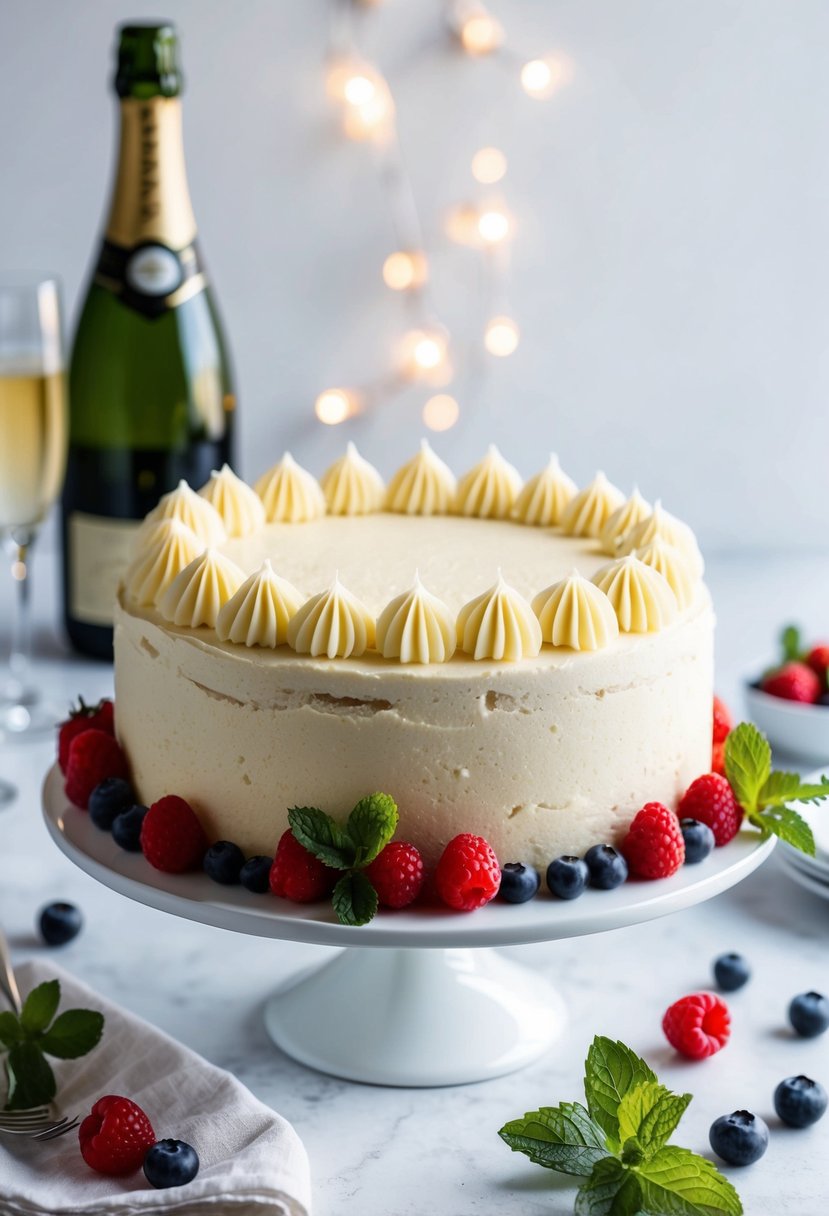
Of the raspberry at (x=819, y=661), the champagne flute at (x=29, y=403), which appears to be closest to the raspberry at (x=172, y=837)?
the champagne flute at (x=29, y=403)

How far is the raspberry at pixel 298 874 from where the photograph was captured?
3.95ft

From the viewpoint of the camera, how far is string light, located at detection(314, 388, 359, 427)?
2803 mm

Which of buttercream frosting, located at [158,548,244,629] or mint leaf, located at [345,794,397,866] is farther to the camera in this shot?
buttercream frosting, located at [158,548,244,629]

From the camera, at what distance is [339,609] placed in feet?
4.09

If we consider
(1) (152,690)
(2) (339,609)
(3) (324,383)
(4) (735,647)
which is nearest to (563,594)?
(2) (339,609)

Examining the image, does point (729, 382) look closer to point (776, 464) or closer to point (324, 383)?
point (776, 464)

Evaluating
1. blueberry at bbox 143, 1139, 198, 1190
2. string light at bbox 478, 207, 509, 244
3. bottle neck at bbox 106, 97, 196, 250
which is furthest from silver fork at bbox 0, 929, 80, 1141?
string light at bbox 478, 207, 509, 244

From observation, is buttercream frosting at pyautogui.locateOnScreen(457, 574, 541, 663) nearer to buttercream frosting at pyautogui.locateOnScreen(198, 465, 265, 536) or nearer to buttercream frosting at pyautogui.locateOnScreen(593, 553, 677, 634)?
buttercream frosting at pyautogui.locateOnScreen(593, 553, 677, 634)

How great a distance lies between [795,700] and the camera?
1995 mm

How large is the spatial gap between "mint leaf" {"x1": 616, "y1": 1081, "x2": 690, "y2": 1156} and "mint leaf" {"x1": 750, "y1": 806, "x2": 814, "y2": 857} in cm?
28

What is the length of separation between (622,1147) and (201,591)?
57cm

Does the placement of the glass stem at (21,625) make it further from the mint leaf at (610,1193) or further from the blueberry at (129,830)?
the mint leaf at (610,1193)

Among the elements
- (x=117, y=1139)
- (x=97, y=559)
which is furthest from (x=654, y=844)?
(x=97, y=559)

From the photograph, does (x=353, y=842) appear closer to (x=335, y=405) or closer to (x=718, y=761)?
(x=718, y=761)
